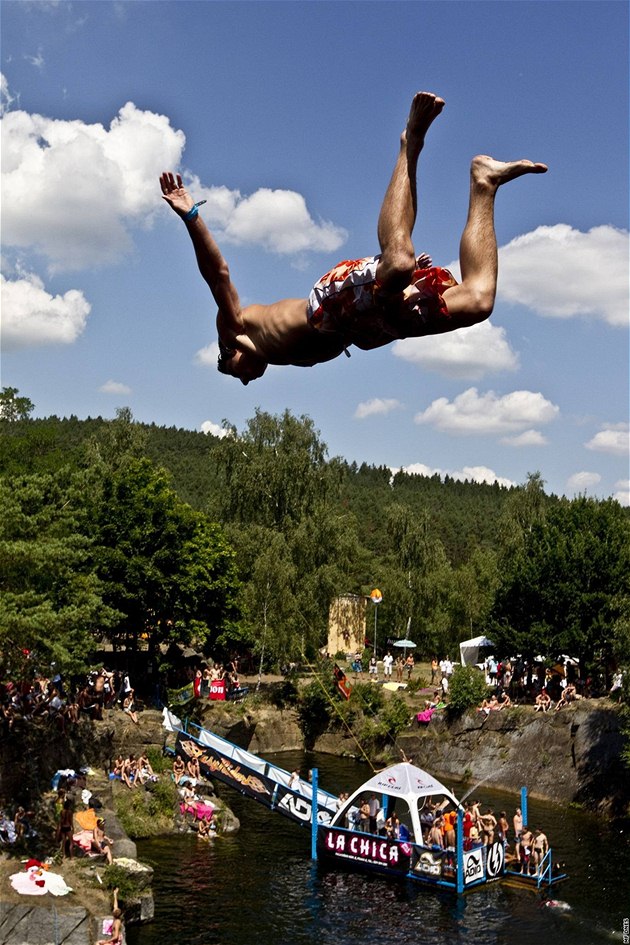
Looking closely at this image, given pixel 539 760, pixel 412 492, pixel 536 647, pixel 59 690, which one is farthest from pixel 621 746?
pixel 412 492

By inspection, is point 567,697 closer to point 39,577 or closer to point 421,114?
point 39,577

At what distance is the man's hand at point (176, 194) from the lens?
13.9ft

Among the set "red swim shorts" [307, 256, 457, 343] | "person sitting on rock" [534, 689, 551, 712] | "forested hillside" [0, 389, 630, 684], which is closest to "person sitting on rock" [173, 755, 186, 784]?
"forested hillside" [0, 389, 630, 684]

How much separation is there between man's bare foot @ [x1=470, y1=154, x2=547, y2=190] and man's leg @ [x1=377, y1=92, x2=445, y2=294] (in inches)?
12.5

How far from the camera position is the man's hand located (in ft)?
13.9

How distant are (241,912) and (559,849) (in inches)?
497

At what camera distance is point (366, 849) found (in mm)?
27844

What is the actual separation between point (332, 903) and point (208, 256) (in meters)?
24.1

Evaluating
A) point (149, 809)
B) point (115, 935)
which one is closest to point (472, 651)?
point (149, 809)

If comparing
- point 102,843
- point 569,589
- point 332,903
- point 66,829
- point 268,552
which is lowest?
point 332,903

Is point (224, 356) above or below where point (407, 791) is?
above

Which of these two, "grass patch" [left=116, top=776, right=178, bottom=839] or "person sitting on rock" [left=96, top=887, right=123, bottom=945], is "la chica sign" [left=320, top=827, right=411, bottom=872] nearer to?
"grass patch" [left=116, top=776, right=178, bottom=839]

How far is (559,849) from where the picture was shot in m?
30.9

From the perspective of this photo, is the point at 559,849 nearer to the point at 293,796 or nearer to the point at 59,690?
the point at 293,796
